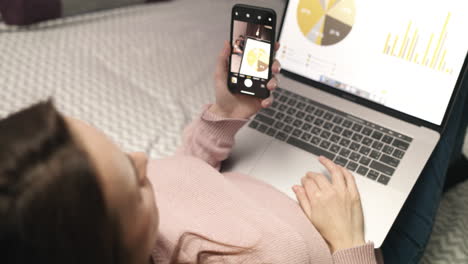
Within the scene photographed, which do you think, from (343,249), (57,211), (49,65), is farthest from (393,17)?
(49,65)

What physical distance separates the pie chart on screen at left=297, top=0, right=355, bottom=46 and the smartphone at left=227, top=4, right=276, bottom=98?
0.15 meters

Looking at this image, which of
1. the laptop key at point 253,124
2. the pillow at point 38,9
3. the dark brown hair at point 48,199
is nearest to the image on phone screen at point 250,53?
the laptop key at point 253,124

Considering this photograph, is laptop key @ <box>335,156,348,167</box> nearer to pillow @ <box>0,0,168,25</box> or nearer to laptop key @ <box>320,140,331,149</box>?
laptop key @ <box>320,140,331,149</box>

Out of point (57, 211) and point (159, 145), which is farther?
point (159, 145)

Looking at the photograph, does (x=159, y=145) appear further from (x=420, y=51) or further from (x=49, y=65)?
(x=420, y=51)

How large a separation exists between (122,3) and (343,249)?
3.32 ft

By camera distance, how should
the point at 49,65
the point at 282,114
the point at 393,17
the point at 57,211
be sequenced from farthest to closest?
1. the point at 49,65
2. the point at 282,114
3. the point at 393,17
4. the point at 57,211

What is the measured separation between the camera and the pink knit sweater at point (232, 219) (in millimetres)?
612

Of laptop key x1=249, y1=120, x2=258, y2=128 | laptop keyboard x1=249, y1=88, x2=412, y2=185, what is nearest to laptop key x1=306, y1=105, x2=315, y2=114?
laptop keyboard x1=249, y1=88, x2=412, y2=185

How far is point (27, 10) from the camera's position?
1.17 metres

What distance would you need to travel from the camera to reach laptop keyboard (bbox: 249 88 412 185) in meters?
0.78

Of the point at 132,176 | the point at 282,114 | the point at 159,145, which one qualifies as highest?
the point at 132,176

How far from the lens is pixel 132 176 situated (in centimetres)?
41

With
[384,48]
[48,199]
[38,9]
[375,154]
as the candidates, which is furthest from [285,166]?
[38,9]
